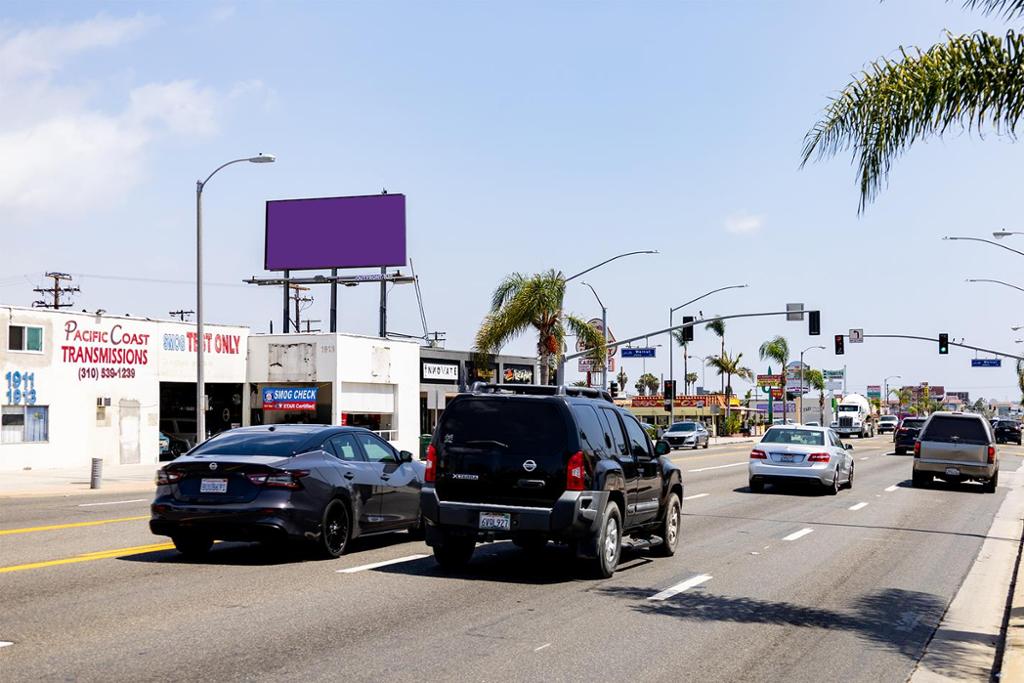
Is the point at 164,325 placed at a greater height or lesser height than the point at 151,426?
greater

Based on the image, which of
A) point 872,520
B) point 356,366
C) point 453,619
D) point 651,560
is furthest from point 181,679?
point 356,366

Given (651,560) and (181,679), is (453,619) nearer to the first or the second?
(181,679)

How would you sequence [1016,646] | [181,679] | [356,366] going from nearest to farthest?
[181,679] → [1016,646] → [356,366]

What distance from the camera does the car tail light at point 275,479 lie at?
39.7ft

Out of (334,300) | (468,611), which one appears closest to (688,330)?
(334,300)

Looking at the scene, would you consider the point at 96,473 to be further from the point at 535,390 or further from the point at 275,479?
the point at 535,390

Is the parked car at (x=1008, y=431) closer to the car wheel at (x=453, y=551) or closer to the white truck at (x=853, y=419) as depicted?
the white truck at (x=853, y=419)

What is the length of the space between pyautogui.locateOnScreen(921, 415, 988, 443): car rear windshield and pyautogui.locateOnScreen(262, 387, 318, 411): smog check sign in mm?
26256

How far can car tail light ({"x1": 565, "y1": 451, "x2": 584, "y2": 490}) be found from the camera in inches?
455

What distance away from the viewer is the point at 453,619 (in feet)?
30.6

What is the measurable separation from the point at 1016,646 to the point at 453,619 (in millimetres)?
4484

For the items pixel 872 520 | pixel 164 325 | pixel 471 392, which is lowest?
pixel 872 520

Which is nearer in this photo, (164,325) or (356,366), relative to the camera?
(164,325)

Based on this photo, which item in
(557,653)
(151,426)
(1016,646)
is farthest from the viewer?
(151,426)
